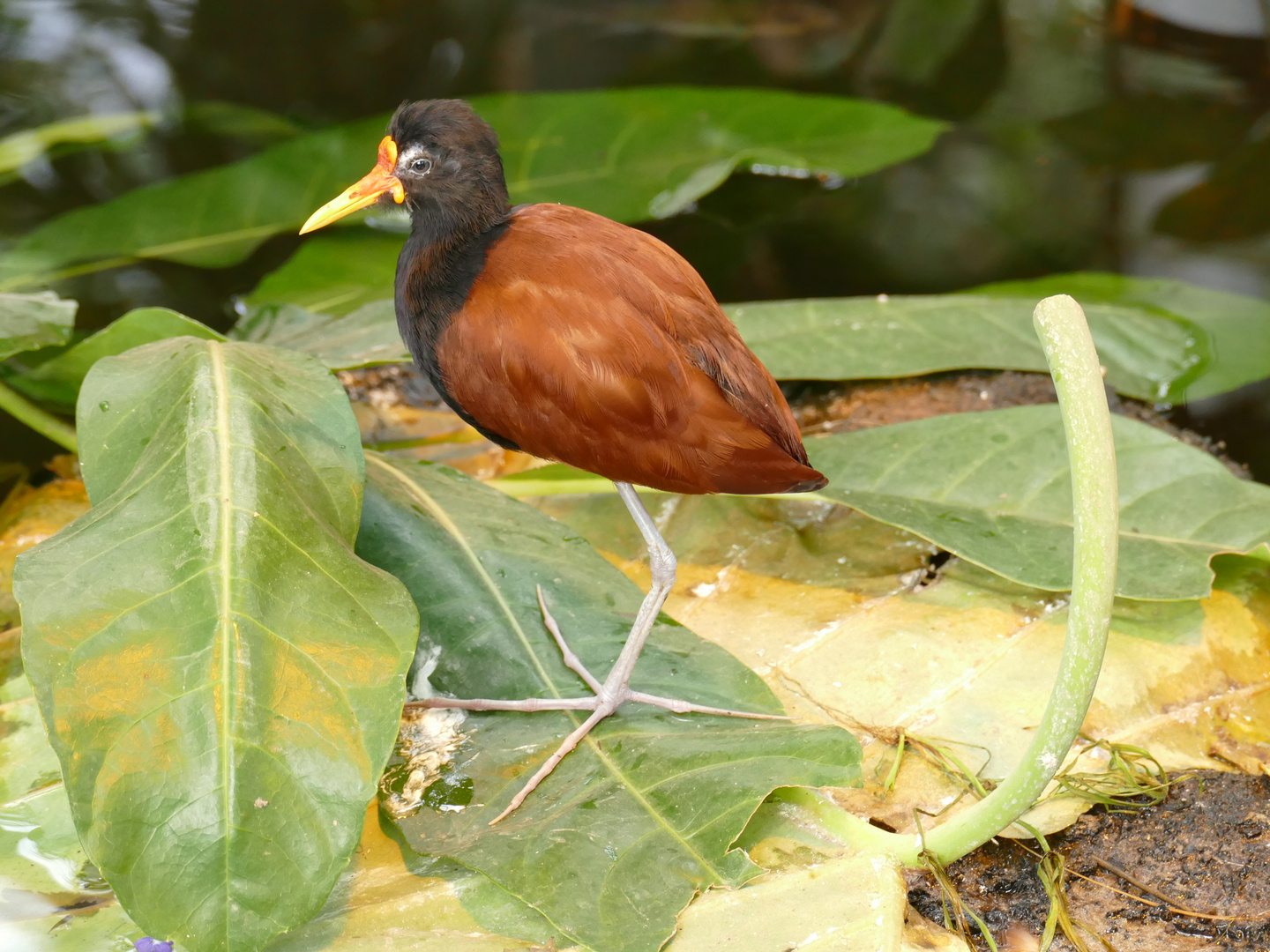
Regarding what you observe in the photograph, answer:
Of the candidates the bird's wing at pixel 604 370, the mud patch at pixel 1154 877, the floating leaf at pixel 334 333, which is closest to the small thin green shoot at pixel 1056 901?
A: the mud patch at pixel 1154 877

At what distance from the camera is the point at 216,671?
1469mm

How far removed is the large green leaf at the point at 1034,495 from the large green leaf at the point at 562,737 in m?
0.54

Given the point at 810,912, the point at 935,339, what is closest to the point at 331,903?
the point at 810,912

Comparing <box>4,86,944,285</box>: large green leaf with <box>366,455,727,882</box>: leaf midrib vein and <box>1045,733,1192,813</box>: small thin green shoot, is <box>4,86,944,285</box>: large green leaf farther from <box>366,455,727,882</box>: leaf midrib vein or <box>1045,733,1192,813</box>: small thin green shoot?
<box>1045,733,1192,813</box>: small thin green shoot

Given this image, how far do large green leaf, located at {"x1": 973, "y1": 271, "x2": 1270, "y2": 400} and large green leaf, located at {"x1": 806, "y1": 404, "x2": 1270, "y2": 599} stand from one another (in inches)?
29.6

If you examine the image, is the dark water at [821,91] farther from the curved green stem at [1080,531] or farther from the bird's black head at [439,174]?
the curved green stem at [1080,531]

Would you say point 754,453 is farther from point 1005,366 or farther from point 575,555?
point 1005,366

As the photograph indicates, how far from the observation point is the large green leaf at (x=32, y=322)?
6.92 ft

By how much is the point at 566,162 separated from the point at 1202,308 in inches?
77.4

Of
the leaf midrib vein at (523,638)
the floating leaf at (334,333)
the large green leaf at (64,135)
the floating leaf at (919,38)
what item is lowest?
the leaf midrib vein at (523,638)

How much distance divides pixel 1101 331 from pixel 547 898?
2181mm

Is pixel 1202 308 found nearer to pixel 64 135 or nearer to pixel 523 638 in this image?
pixel 523 638

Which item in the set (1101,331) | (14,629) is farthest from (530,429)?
(1101,331)

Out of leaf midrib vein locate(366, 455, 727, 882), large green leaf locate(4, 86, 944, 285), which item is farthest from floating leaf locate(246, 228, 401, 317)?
leaf midrib vein locate(366, 455, 727, 882)
